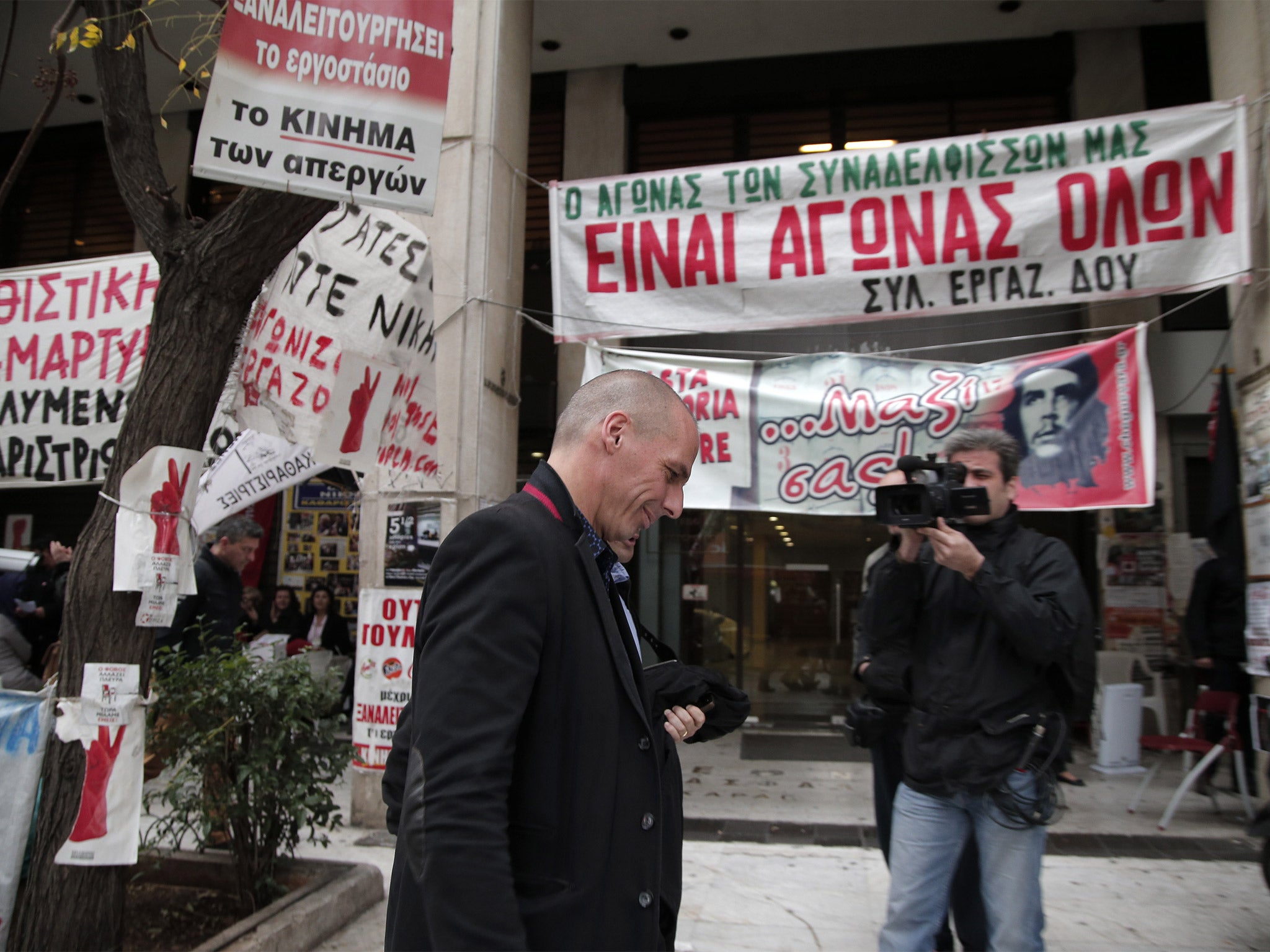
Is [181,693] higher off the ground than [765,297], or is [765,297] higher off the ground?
[765,297]

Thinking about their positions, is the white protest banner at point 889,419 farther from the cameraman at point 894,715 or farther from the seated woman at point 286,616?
the seated woman at point 286,616

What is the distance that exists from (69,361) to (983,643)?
5.06 metres

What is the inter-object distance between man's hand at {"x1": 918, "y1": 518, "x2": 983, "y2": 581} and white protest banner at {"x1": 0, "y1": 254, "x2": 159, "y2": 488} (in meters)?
4.27

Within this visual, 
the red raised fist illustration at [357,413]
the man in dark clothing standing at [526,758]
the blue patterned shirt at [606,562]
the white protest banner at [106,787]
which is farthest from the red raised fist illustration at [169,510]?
the blue patterned shirt at [606,562]

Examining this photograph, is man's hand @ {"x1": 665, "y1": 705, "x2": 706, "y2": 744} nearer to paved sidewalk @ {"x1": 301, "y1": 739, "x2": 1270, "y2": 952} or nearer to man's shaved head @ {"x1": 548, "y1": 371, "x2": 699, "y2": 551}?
man's shaved head @ {"x1": 548, "y1": 371, "x2": 699, "y2": 551}

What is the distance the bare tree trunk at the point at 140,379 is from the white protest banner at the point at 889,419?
8.72ft

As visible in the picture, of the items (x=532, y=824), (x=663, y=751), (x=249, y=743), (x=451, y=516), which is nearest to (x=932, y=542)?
(x=663, y=751)

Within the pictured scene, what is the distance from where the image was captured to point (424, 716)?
4.81ft

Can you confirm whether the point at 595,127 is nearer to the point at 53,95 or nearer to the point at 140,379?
the point at 53,95

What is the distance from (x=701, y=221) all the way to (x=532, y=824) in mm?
5231

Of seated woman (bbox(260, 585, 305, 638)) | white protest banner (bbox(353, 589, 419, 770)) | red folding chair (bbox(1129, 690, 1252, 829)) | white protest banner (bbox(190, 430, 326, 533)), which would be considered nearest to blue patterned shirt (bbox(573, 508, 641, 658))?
white protest banner (bbox(190, 430, 326, 533))

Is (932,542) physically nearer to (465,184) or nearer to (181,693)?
(181,693)

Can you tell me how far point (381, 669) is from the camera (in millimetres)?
5758

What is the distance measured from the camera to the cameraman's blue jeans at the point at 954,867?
274cm
